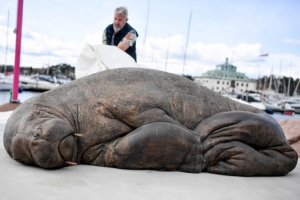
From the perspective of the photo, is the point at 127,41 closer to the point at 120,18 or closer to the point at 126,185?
the point at 120,18

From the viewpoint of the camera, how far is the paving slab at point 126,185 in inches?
109

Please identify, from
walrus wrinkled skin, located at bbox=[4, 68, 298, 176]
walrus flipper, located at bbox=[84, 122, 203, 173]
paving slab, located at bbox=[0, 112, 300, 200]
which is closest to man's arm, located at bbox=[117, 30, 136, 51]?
walrus wrinkled skin, located at bbox=[4, 68, 298, 176]

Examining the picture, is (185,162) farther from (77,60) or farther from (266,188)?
(77,60)

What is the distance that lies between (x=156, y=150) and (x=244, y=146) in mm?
982

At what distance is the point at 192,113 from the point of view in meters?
4.08

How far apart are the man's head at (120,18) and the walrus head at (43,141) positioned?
3148 mm

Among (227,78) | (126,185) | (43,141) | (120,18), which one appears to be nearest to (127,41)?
(120,18)

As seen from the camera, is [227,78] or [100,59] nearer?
[100,59]

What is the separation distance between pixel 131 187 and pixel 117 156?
644 millimetres

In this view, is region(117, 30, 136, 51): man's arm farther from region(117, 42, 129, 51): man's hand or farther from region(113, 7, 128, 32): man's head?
region(113, 7, 128, 32): man's head

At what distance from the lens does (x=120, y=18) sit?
20.7 ft

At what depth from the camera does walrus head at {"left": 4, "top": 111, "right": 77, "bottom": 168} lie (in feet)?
10.7

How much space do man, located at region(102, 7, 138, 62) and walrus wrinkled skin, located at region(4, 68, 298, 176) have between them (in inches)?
94.2

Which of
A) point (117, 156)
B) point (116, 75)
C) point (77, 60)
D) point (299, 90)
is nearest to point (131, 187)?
point (117, 156)
